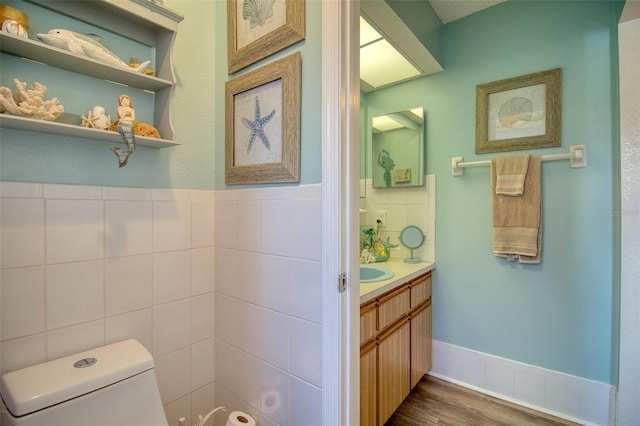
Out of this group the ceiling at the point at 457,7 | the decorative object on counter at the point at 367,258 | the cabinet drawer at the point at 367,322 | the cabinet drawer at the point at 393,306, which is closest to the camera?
the cabinet drawer at the point at 367,322

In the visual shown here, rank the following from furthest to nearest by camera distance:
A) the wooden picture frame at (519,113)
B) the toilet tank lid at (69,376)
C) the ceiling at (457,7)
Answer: the ceiling at (457,7), the wooden picture frame at (519,113), the toilet tank lid at (69,376)

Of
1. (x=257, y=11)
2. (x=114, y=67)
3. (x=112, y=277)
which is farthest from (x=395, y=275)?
(x=114, y=67)

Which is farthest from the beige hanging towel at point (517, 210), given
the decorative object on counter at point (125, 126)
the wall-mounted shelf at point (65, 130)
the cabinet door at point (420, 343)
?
the decorative object on counter at point (125, 126)

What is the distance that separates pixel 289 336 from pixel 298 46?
3.40 feet

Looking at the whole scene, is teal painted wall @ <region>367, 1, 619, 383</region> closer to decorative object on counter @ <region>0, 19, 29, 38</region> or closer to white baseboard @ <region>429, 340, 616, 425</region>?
white baseboard @ <region>429, 340, 616, 425</region>

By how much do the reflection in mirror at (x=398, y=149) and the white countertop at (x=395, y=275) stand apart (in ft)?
1.99

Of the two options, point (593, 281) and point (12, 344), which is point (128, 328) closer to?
point (12, 344)

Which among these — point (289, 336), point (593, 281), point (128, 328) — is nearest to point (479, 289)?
point (593, 281)

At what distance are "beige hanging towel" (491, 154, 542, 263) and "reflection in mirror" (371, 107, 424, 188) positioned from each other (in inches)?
20.1

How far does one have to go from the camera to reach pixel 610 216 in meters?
1.50

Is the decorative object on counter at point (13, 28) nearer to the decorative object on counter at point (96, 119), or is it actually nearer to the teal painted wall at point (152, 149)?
the teal painted wall at point (152, 149)

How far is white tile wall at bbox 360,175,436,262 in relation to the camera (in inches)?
81.7

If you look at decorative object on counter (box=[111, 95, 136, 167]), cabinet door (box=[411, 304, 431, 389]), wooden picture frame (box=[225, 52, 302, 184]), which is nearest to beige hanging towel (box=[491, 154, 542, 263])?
cabinet door (box=[411, 304, 431, 389])

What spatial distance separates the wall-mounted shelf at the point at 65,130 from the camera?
75 cm
